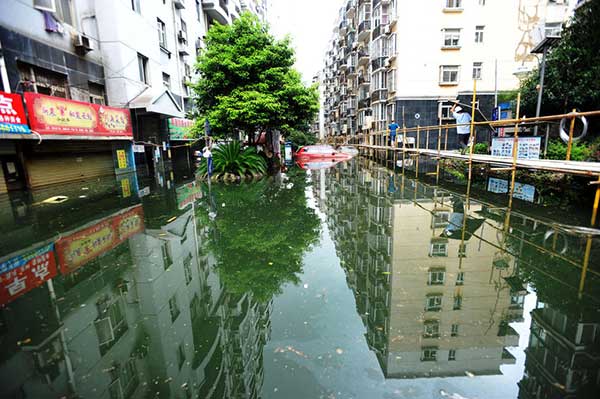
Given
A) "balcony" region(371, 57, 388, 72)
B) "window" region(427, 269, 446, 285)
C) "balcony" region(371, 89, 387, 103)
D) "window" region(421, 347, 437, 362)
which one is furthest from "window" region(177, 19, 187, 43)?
"window" region(421, 347, 437, 362)

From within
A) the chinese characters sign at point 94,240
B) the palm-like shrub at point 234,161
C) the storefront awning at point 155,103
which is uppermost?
the storefront awning at point 155,103

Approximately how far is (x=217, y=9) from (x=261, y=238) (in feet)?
92.3

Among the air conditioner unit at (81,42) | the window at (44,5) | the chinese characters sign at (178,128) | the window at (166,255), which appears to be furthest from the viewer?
the chinese characters sign at (178,128)

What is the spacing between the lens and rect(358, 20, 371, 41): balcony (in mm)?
30500

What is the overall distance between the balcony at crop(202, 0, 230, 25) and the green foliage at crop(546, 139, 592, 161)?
25951mm

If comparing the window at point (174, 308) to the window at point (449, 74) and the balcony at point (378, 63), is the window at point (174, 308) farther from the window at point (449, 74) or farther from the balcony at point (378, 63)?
the balcony at point (378, 63)

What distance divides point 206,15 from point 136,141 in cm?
1730

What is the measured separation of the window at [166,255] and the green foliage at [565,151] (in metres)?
10.5

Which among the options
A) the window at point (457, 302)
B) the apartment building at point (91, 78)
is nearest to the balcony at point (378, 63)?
the apartment building at point (91, 78)

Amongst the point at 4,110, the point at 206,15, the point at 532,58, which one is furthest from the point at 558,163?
the point at 206,15

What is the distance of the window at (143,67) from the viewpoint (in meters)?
16.1

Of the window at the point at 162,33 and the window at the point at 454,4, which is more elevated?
the window at the point at 454,4

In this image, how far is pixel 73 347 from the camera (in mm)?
2590

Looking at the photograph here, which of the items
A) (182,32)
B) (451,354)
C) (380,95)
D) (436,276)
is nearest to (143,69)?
(182,32)
